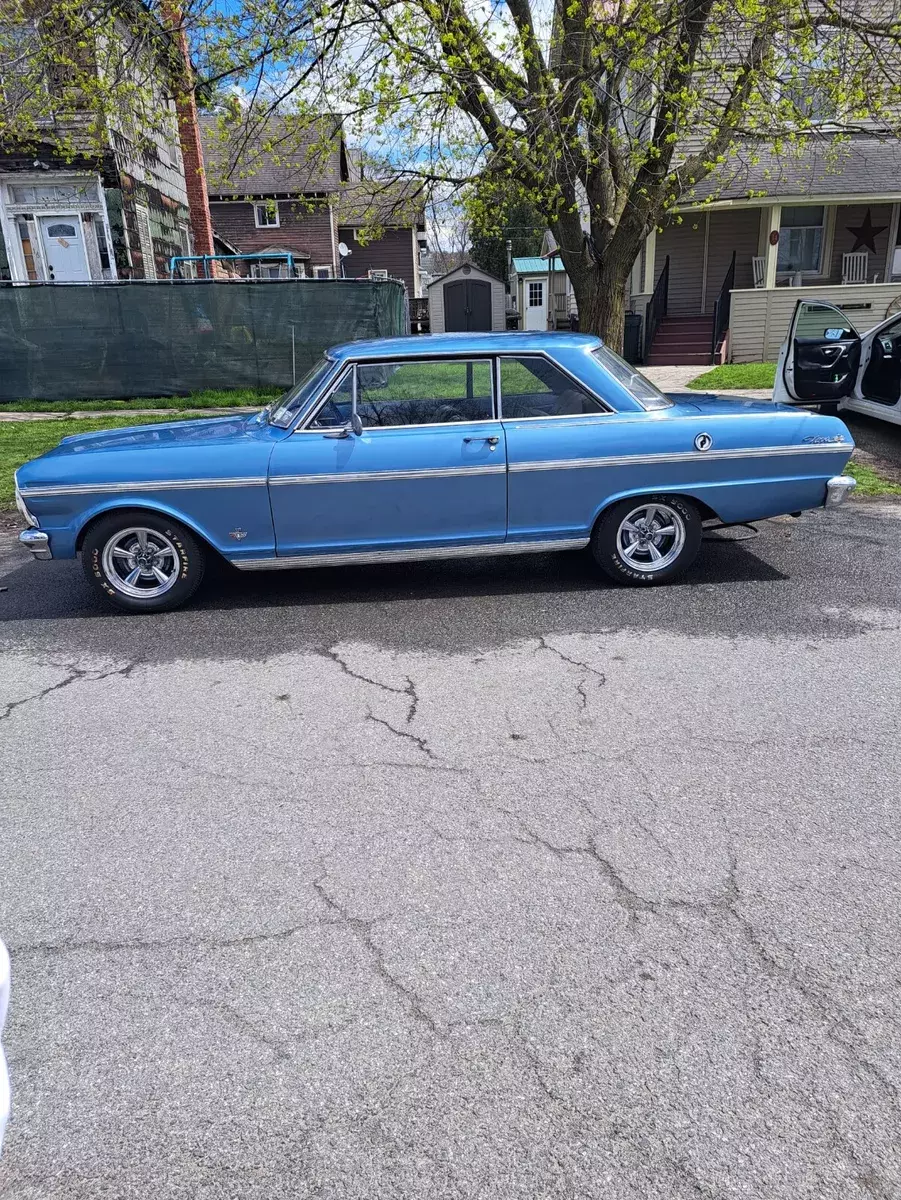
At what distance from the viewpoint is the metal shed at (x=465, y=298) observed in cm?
4088

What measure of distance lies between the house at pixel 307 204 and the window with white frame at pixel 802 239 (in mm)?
8614

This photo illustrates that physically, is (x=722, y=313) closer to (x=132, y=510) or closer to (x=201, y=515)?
(x=201, y=515)

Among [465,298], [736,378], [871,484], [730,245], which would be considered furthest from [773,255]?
[465,298]

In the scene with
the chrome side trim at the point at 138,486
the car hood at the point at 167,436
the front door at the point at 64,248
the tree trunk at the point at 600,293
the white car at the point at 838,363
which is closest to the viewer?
the chrome side trim at the point at 138,486

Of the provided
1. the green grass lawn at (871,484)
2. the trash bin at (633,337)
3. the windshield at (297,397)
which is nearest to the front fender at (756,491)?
the windshield at (297,397)

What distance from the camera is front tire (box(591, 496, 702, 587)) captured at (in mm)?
5527

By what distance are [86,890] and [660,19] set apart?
9.26 meters

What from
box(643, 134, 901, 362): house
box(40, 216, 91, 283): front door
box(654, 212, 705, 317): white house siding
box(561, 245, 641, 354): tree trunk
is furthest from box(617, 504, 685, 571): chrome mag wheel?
box(654, 212, 705, 317): white house siding

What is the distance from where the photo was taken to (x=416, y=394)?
17.8 ft

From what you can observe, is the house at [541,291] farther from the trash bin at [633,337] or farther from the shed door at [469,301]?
the trash bin at [633,337]

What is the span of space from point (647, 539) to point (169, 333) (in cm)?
1119

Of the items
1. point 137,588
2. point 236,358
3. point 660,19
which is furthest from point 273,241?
point 137,588

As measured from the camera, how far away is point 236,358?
14492mm

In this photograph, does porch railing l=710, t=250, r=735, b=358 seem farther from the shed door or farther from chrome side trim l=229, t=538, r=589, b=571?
the shed door
